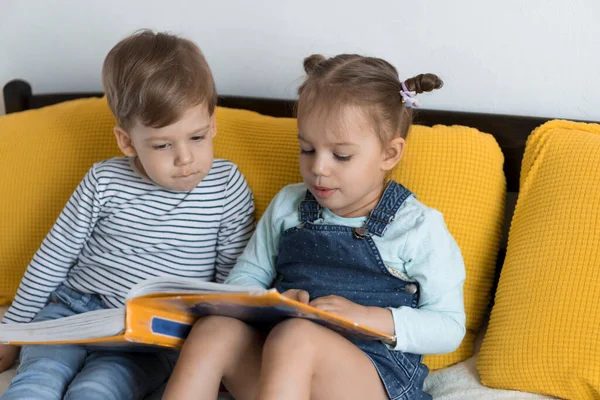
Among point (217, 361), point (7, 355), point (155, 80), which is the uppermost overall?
point (155, 80)

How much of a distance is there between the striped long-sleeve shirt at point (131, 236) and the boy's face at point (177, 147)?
0.08m

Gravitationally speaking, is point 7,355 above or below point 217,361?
below

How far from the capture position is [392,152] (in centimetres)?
129

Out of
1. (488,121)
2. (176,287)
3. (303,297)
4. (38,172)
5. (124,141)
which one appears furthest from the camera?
(38,172)

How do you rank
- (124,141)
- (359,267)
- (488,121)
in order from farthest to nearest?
(488,121) → (124,141) → (359,267)

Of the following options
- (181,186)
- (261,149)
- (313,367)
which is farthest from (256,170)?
(313,367)

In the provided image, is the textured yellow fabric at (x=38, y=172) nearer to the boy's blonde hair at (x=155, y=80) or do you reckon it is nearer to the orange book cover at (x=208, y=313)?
the boy's blonde hair at (x=155, y=80)

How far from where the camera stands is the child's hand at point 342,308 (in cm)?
118

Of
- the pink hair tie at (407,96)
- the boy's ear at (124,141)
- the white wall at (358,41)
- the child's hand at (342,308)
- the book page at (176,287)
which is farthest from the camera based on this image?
the white wall at (358,41)

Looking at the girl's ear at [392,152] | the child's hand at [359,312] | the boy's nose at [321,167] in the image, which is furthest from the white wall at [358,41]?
the child's hand at [359,312]

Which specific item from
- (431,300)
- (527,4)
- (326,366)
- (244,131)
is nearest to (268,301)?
(326,366)

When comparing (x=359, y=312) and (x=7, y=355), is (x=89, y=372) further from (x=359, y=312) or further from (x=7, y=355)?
(x=359, y=312)

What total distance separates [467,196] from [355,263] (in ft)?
0.94

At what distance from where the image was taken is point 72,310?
1.49m
